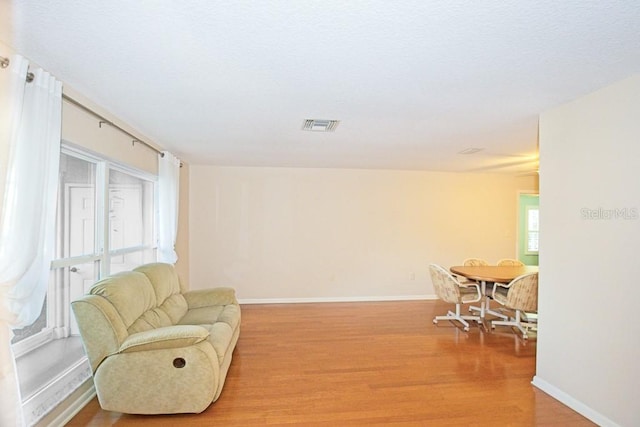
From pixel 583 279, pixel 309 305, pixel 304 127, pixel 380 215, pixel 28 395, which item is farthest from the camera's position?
pixel 380 215

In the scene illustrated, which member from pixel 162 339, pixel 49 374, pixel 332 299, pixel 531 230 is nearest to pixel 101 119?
pixel 162 339

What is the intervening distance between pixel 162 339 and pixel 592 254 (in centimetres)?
318

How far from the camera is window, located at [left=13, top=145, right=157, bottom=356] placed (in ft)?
8.35

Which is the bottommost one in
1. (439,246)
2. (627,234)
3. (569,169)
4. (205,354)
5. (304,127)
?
(205,354)

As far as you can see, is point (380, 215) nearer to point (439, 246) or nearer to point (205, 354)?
point (439, 246)

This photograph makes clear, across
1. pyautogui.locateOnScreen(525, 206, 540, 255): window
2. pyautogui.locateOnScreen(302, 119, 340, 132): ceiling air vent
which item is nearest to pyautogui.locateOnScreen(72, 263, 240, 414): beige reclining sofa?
pyautogui.locateOnScreen(302, 119, 340, 132): ceiling air vent

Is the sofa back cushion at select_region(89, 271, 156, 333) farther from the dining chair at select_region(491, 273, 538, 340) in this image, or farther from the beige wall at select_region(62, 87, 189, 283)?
the dining chair at select_region(491, 273, 538, 340)

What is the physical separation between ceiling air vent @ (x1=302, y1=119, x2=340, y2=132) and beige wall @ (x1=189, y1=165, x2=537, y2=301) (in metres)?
2.44

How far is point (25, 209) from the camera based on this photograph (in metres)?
1.87

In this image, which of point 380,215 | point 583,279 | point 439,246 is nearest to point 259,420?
point 583,279

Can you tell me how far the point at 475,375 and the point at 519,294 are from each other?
147 cm

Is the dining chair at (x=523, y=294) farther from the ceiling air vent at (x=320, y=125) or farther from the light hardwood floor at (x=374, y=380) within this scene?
the ceiling air vent at (x=320, y=125)

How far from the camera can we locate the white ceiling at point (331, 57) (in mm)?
1517

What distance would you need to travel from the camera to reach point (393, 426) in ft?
7.64
